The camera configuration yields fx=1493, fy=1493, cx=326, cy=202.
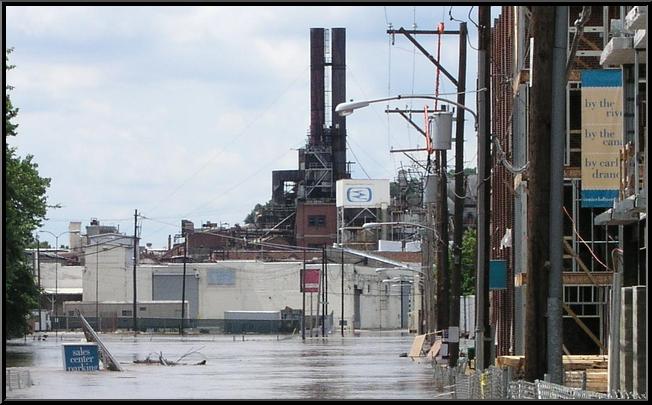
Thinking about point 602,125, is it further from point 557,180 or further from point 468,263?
point 468,263

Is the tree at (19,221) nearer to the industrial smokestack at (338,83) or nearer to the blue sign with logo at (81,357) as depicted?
the blue sign with logo at (81,357)

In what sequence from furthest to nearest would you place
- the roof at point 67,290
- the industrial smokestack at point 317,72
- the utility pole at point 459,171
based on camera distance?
the roof at point 67,290 < the industrial smokestack at point 317,72 < the utility pole at point 459,171

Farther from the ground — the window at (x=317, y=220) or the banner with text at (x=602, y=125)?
the window at (x=317, y=220)

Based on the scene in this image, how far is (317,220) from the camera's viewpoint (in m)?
159

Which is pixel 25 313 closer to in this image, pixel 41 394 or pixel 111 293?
pixel 41 394

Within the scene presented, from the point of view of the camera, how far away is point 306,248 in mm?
157125

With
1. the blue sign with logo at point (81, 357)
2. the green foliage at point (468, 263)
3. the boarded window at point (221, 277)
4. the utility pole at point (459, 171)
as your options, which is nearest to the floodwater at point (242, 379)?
the blue sign with logo at point (81, 357)

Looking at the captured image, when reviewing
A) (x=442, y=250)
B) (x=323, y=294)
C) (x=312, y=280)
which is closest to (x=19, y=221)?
(x=442, y=250)

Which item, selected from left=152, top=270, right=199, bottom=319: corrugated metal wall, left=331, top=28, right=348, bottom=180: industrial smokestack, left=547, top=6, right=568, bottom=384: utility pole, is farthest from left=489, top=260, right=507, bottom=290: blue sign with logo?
left=152, top=270, right=199, bottom=319: corrugated metal wall

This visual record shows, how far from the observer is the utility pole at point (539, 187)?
761 inches

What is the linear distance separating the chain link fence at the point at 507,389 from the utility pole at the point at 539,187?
0.87 m

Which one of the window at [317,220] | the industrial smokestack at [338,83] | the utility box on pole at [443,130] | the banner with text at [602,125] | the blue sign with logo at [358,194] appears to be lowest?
the banner with text at [602,125]

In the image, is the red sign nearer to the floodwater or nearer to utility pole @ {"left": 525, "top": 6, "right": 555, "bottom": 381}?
the floodwater

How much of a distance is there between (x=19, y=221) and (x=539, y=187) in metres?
41.6
